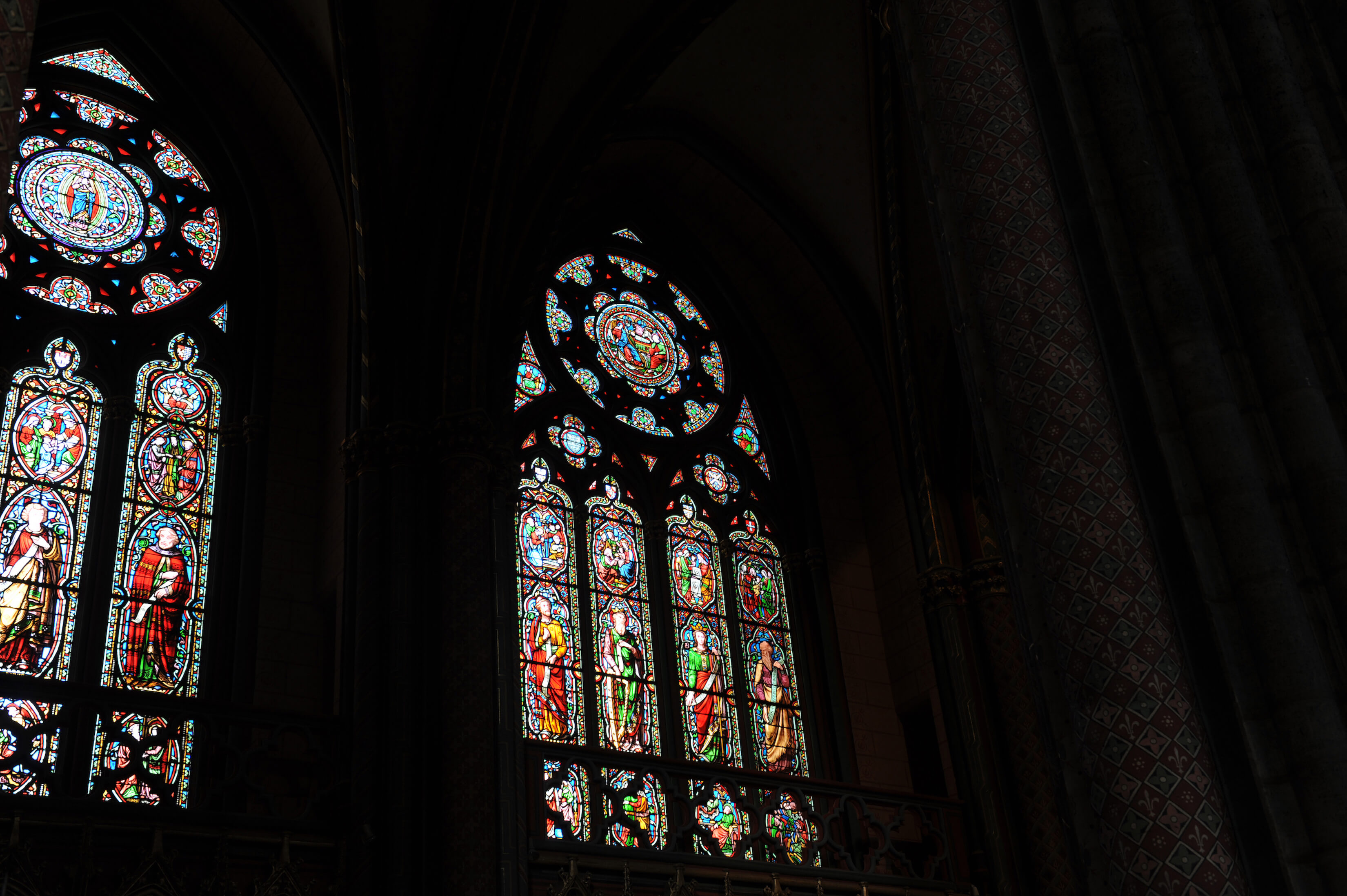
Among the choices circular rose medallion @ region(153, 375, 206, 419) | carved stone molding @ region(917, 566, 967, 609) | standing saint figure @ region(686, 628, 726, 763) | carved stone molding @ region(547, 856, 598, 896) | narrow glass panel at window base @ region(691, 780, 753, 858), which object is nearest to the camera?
carved stone molding @ region(547, 856, 598, 896)

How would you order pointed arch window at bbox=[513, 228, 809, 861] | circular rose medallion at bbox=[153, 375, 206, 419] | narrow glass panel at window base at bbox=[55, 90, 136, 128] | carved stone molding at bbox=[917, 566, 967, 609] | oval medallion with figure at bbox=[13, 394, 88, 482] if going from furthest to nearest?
carved stone molding at bbox=[917, 566, 967, 609] → narrow glass panel at window base at bbox=[55, 90, 136, 128] → circular rose medallion at bbox=[153, 375, 206, 419] → pointed arch window at bbox=[513, 228, 809, 861] → oval medallion with figure at bbox=[13, 394, 88, 482]

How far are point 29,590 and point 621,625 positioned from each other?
432 cm

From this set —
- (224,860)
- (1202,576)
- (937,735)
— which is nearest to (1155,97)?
(1202,576)

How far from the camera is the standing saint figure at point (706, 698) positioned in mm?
11250

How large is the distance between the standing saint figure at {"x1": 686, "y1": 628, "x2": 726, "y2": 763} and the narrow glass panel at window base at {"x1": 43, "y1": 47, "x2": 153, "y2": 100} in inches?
253

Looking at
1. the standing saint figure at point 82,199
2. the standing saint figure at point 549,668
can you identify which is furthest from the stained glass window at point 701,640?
the standing saint figure at point 82,199

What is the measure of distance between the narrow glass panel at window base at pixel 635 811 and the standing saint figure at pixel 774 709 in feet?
5.71

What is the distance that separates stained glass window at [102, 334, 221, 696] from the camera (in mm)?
9523

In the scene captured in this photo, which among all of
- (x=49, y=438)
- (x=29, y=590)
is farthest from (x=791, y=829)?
(x=49, y=438)

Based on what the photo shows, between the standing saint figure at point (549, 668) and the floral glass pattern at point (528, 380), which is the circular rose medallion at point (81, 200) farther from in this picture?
the standing saint figure at point (549, 668)

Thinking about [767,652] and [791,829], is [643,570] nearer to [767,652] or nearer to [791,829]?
[767,652]

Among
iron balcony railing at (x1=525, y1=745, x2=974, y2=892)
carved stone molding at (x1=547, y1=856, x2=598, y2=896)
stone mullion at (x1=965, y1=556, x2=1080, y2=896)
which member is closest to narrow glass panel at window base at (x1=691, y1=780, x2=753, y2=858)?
iron balcony railing at (x1=525, y1=745, x2=974, y2=892)

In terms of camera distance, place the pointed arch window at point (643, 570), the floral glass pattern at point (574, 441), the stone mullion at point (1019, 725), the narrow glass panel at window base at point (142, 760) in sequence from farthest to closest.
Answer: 1. the floral glass pattern at point (574, 441)
2. the stone mullion at point (1019, 725)
3. the pointed arch window at point (643, 570)
4. the narrow glass panel at window base at point (142, 760)

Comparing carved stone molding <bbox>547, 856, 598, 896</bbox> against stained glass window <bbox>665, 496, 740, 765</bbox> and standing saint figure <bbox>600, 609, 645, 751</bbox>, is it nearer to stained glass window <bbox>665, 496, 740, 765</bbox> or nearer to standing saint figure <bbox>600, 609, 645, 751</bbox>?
standing saint figure <bbox>600, 609, 645, 751</bbox>
